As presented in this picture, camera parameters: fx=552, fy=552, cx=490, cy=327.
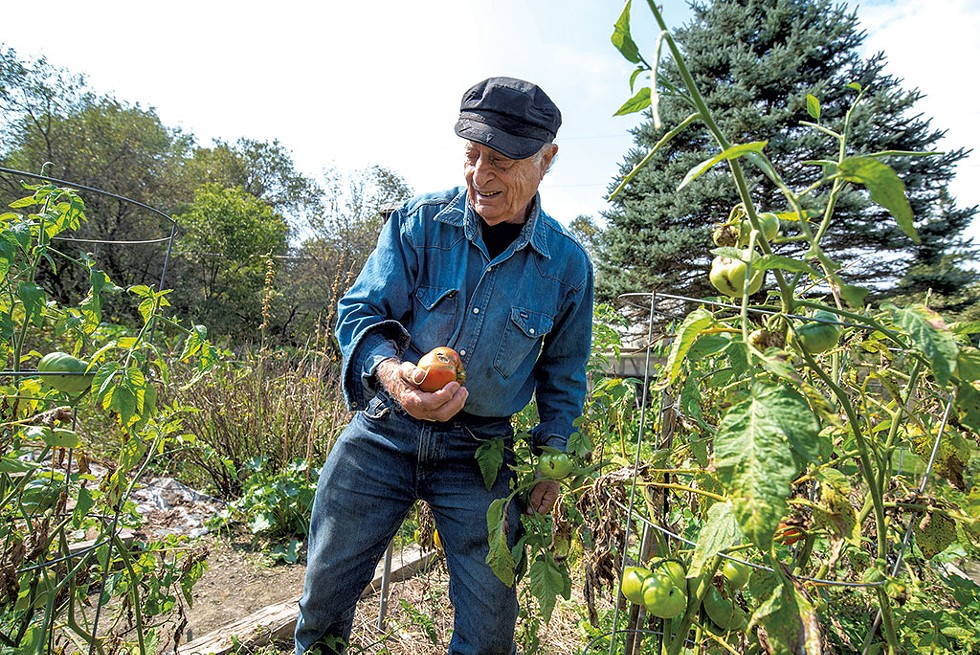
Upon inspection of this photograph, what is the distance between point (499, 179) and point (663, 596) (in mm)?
1040

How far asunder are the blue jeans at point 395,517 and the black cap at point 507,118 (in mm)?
745

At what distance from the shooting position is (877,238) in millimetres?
10117

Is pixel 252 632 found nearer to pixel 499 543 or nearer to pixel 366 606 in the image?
pixel 366 606

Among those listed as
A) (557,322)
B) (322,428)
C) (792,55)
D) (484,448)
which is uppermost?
(792,55)

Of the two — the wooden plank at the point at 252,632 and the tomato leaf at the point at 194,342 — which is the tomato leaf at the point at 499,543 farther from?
the wooden plank at the point at 252,632

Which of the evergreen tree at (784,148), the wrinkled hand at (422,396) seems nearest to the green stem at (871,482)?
the wrinkled hand at (422,396)

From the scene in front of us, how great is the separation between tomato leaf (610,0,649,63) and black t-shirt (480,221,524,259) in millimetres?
994

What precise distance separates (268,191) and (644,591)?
1913 centimetres

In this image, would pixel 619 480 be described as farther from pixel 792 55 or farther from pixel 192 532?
pixel 792 55

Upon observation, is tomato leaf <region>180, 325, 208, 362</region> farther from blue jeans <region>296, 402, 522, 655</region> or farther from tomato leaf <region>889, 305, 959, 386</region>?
tomato leaf <region>889, 305, 959, 386</region>

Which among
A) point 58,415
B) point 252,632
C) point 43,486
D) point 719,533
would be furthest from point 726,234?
point 252,632

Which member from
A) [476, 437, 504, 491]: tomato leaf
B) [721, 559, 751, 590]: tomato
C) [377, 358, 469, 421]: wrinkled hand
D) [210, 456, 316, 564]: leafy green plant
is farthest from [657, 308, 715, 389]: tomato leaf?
[210, 456, 316, 564]: leafy green plant

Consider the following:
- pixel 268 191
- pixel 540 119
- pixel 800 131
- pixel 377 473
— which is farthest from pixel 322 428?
pixel 268 191

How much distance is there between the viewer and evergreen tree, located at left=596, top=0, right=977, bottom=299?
9.72 metres
